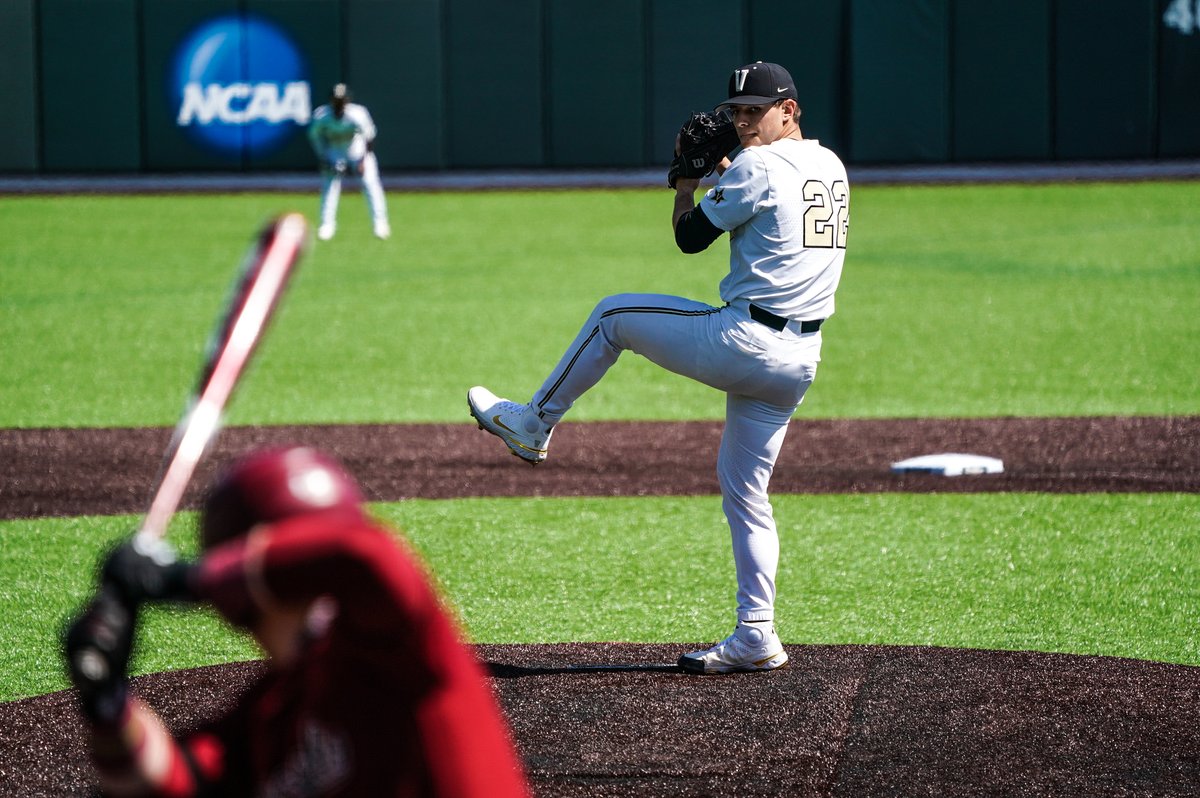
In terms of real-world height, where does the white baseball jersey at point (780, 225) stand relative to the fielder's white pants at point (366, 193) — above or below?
above

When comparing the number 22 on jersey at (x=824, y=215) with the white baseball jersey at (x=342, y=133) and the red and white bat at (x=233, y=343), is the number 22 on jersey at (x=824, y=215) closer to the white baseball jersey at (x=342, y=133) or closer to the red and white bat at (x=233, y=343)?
the red and white bat at (x=233, y=343)

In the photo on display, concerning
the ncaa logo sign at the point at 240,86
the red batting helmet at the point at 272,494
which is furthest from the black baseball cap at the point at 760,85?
the ncaa logo sign at the point at 240,86

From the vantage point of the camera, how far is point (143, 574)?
1.84 meters

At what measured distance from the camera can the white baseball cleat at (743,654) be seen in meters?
5.51

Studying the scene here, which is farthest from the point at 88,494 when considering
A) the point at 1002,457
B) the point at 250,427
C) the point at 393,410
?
the point at 1002,457

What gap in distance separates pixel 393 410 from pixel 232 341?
9414 millimetres

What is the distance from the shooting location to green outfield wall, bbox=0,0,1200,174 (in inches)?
1120

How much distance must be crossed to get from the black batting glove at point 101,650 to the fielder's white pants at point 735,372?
344 cm

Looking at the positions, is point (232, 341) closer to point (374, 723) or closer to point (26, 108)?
point (374, 723)

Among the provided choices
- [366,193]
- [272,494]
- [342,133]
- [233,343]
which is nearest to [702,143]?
[233,343]

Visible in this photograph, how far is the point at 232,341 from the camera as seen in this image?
2.08 meters

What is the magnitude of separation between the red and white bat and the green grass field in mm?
3972

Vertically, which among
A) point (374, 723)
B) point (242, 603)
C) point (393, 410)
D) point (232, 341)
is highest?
point (232, 341)

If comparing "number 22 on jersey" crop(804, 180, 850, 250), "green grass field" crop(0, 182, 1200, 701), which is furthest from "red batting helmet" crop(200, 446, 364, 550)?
"green grass field" crop(0, 182, 1200, 701)
